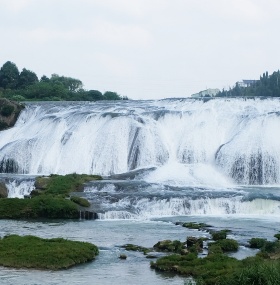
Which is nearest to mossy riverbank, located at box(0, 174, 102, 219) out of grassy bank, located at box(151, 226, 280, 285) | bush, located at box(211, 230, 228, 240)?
bush, located at box(211, 230, 228, 240)

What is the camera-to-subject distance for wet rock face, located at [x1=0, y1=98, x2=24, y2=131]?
6575 cm

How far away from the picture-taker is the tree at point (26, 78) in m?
95.5

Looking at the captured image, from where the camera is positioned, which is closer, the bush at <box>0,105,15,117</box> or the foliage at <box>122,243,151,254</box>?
the foliage at <box>122,243,151,254</box>

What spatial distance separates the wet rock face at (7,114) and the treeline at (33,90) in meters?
14.8

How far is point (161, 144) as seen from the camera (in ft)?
183

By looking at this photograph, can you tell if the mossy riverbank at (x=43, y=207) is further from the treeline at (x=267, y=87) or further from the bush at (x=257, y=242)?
the treeline at (x=267, y=87)

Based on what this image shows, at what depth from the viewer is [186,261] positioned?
25391 mm

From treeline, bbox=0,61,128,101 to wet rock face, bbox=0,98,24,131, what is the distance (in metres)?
14.8

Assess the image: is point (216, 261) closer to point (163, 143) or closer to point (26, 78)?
point (163, 143)

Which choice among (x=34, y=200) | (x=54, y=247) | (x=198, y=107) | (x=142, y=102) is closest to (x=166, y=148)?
(x=198, y=107)

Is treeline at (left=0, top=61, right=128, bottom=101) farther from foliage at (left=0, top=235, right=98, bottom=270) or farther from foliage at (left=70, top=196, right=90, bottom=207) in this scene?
foliage at (left=0, top=235, right=98, bottom=270)

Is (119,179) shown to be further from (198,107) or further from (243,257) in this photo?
(243,257)

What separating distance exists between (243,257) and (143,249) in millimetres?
4090

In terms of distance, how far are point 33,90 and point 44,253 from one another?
63.1 metres
